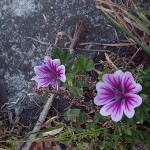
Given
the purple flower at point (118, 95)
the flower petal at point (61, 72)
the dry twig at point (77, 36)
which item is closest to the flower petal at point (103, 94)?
the purple flower at point (118, 95)

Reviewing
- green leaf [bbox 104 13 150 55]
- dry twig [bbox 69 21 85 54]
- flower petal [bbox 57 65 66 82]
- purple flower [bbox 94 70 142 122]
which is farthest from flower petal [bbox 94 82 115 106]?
dry twig [bbox 69 21 85 54]

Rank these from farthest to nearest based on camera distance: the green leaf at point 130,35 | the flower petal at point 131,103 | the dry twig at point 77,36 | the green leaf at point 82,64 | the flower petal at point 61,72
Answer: the dry twig at point 77,36 < the green leaf at point 130,35 < the green leaf at point 82,64 < the flower petal at point 61,72 < the flower petal at point 131,103

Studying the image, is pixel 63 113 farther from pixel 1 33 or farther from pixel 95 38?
pixel 1 33

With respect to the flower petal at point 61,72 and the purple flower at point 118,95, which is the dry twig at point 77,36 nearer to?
the flower petal at point 61,72

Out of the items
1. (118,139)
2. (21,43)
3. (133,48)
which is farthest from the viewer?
(21,43)

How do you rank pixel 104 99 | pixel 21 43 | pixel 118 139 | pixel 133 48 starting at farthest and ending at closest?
1. pixel 21 43
2. pixel 133 48
3. pixel 118 139
4. pixel 104 99

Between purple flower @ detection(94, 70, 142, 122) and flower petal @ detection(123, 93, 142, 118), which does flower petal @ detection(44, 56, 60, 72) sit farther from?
flower petal @ detection(123, 93, 142, 118)

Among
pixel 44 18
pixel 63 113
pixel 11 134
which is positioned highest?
pixel 44 18

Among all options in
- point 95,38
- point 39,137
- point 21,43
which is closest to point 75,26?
point 95,38
